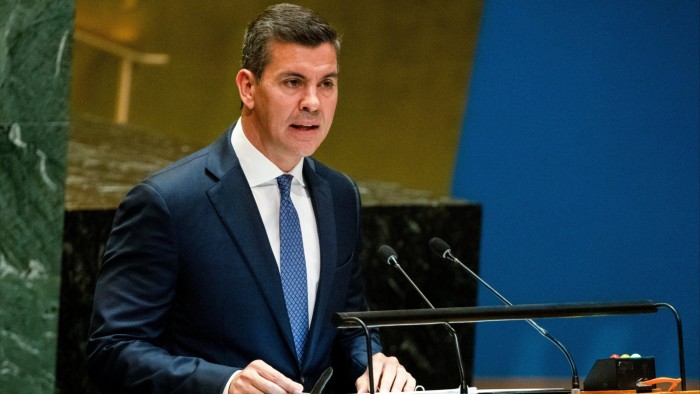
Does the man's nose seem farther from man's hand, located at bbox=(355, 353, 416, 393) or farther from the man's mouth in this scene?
man's hand, located at bbox=(355, 353, 416, 393)

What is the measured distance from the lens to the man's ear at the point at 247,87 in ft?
9.76

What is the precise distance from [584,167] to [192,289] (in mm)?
3215

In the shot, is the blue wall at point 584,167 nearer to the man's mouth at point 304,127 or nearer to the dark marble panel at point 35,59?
the dark marble panel at point 35,59

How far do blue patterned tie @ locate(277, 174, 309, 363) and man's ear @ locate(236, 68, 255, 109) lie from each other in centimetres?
24

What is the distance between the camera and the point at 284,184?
9.89ft

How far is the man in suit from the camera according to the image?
281cm

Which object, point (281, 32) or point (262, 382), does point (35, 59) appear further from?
point (262, 382)

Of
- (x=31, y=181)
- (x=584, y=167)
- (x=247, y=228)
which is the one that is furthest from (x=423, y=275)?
(x=247, y=228)

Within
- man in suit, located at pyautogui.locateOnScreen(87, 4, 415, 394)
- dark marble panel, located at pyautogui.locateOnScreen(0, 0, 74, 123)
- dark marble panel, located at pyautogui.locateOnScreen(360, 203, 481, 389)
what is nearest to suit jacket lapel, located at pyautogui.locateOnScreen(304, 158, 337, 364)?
man in suit, located at pyautogui.locateOnScreen(87, 4, 415, 394)

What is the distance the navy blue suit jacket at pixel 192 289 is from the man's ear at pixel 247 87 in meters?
0.13

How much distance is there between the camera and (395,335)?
466 cm

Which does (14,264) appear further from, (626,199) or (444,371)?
(626,199)

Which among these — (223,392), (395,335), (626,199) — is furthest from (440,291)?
→ (223,392)

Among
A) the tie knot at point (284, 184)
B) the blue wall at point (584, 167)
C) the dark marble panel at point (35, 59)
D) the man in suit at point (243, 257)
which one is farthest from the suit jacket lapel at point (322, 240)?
the blue wall at point (584, 167)
